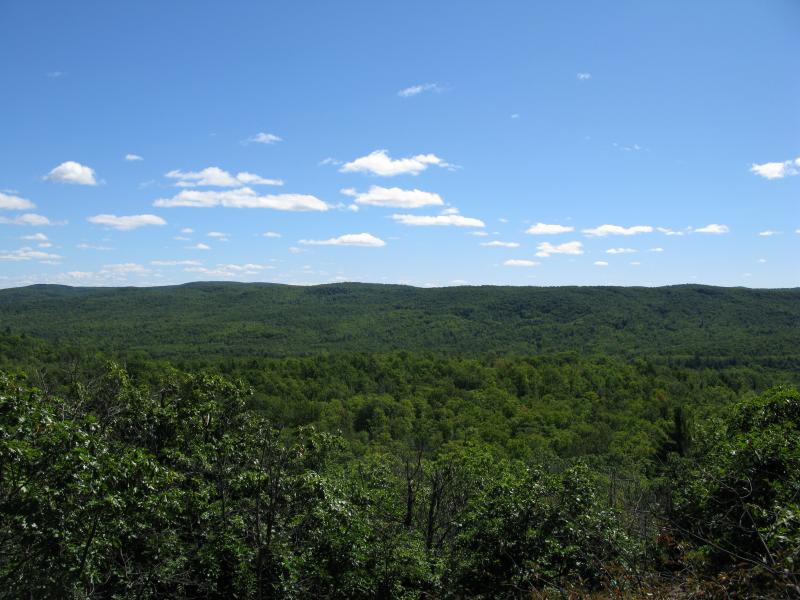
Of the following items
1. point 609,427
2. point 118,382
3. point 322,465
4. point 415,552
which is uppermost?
point 118,382

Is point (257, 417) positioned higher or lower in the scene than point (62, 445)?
lower

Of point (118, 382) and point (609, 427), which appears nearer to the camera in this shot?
point (118, 382)

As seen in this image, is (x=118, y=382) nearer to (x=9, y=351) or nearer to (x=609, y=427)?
(x=609, y=427)

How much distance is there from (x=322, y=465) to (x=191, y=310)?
19524 cm

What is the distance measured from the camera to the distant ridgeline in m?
139

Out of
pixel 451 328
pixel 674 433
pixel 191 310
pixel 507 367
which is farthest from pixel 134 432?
pixel 191 310

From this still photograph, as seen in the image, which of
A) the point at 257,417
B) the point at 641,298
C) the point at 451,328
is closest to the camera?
the point at 257,417

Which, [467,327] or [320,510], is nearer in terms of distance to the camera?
[320,510]

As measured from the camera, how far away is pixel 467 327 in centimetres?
18362

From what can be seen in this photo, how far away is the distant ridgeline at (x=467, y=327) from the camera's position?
139 metres

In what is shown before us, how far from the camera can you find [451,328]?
181125 millimetres

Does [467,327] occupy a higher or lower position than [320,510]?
lower

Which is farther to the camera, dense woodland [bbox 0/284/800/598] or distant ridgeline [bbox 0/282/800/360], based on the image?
distant ridgeline [bbox 0/282/800/360]

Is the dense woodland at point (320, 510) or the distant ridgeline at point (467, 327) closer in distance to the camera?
the dense woodland at point (320, 510)
